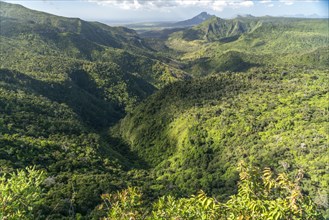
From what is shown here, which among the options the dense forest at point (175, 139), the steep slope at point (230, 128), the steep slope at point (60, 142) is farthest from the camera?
the steep slope at point (230, 128)

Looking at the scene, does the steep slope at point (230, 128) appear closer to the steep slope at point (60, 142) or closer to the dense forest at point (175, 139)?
the dense forest at point (175, 139)

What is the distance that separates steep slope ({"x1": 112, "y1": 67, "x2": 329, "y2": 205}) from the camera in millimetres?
84000

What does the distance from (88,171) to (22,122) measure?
34.9 meters

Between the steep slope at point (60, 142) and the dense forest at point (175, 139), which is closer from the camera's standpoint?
the steep slope at point (60, 142)

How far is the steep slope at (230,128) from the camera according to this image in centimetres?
8400

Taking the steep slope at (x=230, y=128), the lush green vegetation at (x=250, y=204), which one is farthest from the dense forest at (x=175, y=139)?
the lush green vegetation at (x=250, y=204)

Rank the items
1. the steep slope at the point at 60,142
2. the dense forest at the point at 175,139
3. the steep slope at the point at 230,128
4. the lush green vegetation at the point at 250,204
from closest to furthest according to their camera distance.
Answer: the lush green vegetation at the point at 250,204 → the steep slope at the point at 60,142 → the dense forest at the point at 175,139 → the steep slope at the point at 230,128

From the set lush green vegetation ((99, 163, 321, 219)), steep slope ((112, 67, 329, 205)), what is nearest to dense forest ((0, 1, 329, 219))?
steep slope ((112, 67, 329, 205))

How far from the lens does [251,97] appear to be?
405ft

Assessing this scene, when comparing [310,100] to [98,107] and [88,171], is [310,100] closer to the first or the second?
[88,171]

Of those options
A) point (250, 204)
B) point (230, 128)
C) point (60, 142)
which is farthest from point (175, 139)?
point (250, 204)

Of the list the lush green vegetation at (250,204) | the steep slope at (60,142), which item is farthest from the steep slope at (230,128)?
the lush green vegetation at (250,204)

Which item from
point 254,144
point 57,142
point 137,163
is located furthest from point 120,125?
point 254,144

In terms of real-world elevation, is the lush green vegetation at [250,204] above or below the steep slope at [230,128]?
above
